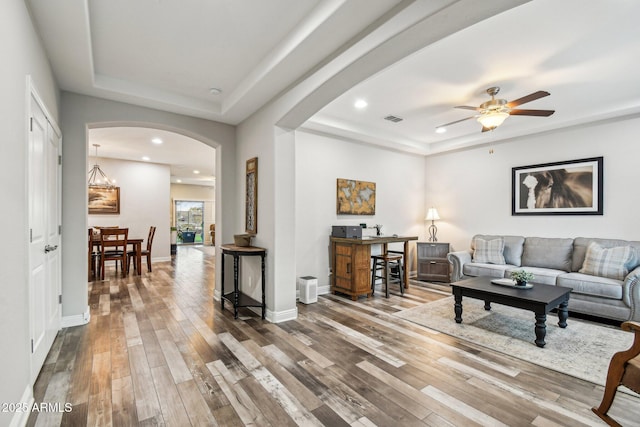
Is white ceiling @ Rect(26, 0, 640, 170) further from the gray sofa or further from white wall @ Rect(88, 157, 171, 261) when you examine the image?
white wall @ Rect(88, 157, 171, 261)

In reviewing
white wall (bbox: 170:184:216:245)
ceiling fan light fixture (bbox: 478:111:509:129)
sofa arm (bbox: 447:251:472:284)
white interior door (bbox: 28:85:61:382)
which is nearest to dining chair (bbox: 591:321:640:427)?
ceiling fan light fixture (bbox: 478:111:509:129)

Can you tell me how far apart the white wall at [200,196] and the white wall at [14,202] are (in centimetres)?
1007

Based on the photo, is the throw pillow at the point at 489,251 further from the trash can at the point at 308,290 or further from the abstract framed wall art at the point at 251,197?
the abstract framed wall art at the point at 251,197

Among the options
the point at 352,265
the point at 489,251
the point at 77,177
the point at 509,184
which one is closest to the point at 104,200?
the point at 77,177

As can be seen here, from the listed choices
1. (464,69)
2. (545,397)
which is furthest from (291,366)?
(464,69)

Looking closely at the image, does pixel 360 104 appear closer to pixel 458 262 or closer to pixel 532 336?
pixel 458 262

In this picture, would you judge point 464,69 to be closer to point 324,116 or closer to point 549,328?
point 324,116

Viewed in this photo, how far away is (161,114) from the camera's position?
12.9ft

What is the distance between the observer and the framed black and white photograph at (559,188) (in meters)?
4.46

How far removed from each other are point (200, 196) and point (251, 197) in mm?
9560

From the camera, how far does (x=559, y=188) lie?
4793 mm

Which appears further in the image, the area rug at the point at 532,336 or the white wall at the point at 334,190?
the white wall at the point at 334,190

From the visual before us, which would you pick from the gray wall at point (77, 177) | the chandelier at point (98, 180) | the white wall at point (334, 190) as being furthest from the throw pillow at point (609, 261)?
the chandelier at point (98, 180)

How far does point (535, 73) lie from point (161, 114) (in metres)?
4.46
